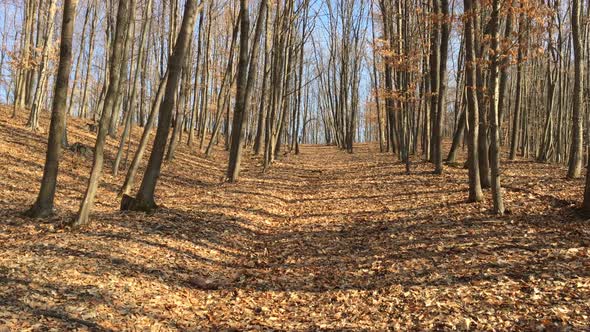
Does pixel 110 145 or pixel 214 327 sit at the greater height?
pixel 110 145

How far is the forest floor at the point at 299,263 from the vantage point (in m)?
4.78

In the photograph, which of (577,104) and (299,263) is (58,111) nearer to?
(299,263)

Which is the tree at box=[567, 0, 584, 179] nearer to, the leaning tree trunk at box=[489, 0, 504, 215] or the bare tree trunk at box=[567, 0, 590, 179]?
the bare tree trunk at box=[567, 0, 590, 179]

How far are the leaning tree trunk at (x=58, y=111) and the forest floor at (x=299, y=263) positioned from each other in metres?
0.55

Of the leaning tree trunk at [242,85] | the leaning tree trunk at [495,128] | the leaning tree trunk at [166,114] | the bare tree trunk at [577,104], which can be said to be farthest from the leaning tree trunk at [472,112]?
the leaning tree trunk at [242,85]

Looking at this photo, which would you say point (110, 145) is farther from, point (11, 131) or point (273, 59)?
point (273, 59)

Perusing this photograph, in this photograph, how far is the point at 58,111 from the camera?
793 cm

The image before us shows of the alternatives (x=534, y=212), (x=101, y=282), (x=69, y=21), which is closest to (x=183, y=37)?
(x=69, y=21)

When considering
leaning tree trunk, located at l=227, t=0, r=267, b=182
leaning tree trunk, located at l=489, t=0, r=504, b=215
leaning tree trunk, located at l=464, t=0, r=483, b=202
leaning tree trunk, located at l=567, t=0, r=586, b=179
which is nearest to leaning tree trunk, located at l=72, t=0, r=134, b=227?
leaning tree trunk, located at l=227, t=0, r=267, b=182

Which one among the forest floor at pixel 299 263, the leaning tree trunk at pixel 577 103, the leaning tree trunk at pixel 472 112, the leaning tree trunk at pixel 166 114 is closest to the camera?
the forest floor at pixel 299 263

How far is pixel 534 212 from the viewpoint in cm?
883

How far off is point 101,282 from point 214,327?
1.69 m

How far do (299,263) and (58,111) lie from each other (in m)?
5.22

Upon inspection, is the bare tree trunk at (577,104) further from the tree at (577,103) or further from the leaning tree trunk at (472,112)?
the leaning tree trunk at (472,112)
